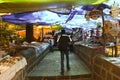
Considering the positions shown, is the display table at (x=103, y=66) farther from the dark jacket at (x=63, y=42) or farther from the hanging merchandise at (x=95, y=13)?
the hanging merchandise at (x=95, y=13)

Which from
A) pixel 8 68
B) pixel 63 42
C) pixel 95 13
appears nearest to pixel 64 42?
pixel 63 42

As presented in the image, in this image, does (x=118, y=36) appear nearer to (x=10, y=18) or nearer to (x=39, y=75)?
(x=39, y=75)

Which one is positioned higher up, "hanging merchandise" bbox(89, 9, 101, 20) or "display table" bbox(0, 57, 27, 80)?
"hanging merchandise" bbox(89, 9, 101, 20)

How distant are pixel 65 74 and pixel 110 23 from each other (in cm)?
285

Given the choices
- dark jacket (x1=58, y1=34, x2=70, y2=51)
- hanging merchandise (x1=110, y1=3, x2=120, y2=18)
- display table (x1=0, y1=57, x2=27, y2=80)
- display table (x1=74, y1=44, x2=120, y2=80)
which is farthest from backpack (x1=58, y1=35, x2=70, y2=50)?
display table (x1=0, y1=57, x2=27, y2=80)

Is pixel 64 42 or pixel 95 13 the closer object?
pixel 95 13

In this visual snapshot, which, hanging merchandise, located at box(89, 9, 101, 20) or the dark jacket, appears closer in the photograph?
hanging merchandise, located at box(89, 9, 101, 20)

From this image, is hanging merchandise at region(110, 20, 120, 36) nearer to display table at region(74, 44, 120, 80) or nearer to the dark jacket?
display table at region(74, 44, 120, 80)

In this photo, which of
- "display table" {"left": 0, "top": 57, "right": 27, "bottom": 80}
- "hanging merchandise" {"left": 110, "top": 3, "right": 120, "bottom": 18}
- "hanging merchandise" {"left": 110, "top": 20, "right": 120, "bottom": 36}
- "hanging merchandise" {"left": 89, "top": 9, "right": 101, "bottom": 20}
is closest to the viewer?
"display table" {"left": 0, "top": 57, "right": 27, "bottom": 80}

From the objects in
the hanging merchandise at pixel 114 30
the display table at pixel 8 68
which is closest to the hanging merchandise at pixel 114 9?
the hanging merchandise at pixel 114 30

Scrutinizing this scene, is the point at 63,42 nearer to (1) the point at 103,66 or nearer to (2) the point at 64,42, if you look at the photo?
(2) the point at 64,42

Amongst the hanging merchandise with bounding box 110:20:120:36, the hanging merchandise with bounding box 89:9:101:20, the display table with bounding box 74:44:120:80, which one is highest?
the hanging merchandise with bounding box 89:9:101:20

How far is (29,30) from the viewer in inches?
1096

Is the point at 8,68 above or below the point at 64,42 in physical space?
below
